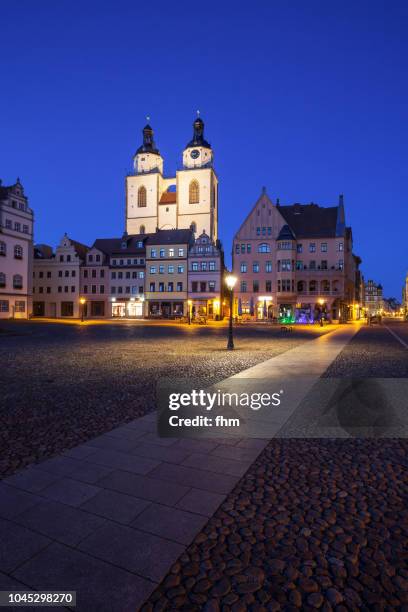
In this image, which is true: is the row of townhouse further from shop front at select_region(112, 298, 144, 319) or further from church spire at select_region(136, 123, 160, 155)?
church spire at select_region(136, 123, 160, 155)

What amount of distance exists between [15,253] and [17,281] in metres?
4.47

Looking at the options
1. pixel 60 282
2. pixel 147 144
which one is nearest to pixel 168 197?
pixel 147 144

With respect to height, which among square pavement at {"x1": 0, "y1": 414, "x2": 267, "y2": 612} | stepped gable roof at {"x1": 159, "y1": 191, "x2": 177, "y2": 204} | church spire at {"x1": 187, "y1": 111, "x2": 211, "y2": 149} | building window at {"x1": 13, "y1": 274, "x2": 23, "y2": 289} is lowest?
square pavement at {"x1": 0, "y1": 414, "x2": 267, "y2": 612}

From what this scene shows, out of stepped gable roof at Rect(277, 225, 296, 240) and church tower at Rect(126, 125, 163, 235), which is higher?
church tower at Rect(126, 125, 163, 235)

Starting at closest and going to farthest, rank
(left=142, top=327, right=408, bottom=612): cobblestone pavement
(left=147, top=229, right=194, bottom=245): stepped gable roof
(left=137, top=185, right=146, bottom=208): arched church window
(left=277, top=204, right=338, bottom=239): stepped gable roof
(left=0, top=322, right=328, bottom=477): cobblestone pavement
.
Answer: (left=142, top=327, right=408, bottom=612): cobblestone pavement → (left=0, top=322, right=328, bottom=477): cobblestone pavement → (left=277, top=204, right=338, bottom=239): stepped gable roof → (left=147, top=229, right=194, bottom=245): stepped gable roof → (left=137, top=185, right=146, bottom=208): arched church window

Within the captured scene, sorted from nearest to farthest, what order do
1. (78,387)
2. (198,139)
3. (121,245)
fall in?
→ (78,387), (121,245), (198,139)

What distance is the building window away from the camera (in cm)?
5759

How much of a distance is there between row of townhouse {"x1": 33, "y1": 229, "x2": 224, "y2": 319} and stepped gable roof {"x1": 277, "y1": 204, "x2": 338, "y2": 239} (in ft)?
44.6

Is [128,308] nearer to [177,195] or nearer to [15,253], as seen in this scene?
[15,253]

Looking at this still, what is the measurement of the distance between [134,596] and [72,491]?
1730 mm

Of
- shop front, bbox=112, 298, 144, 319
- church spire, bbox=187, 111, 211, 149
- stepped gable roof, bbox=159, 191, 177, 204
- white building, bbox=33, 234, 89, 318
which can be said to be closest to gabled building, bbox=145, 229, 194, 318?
shop front, bbox=112, 298, 144, 319

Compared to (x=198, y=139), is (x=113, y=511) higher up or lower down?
lower down

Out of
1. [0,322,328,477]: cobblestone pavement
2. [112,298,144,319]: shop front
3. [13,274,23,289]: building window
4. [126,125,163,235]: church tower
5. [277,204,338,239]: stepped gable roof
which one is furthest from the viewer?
[126,125,163,235]: church tower

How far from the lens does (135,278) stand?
66875 mm
